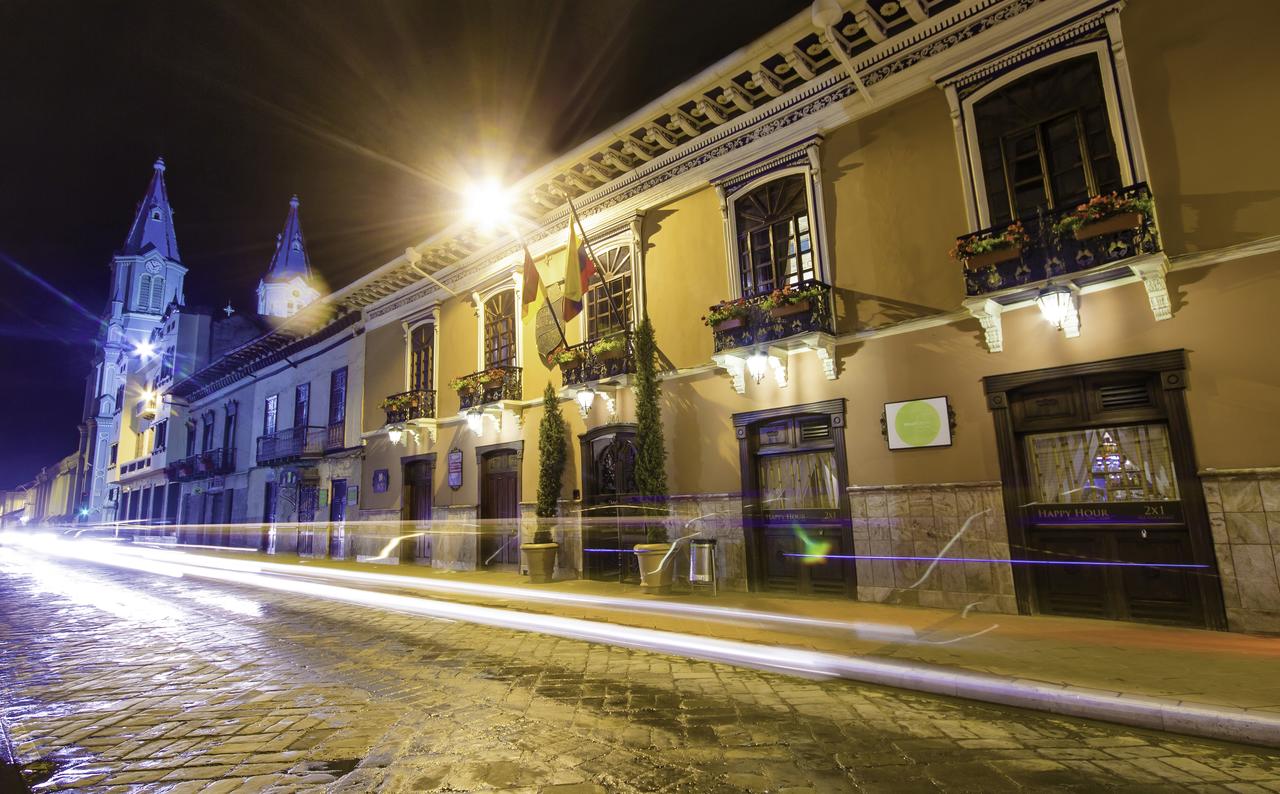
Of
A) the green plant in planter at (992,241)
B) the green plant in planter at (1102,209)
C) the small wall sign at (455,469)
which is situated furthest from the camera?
the small wall sign at (455,469)

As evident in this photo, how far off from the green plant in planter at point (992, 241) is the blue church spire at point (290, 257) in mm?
55804

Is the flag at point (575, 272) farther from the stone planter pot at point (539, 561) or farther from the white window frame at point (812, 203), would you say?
the stone planter pot at point (539, 561)

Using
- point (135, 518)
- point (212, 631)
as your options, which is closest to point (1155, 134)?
point (212, 631)

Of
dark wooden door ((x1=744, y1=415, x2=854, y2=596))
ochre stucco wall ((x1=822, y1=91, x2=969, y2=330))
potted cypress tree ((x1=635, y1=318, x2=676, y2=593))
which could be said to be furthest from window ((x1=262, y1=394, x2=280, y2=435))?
ochre stucco wall ((x1=822, y1=91, x2=969, y2=330))

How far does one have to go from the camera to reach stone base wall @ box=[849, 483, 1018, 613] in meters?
8.80

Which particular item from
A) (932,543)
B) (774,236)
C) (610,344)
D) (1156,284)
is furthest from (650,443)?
(1156,284)

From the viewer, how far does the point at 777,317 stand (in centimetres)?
1084

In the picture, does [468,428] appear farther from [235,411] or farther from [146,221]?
[146,221]

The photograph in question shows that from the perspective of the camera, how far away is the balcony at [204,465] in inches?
1201

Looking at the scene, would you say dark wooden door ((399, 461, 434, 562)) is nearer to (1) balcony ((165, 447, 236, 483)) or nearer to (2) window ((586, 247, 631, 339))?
(2) window ((586, 247, 631, 339))

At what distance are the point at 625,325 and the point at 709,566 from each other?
5.70 metres

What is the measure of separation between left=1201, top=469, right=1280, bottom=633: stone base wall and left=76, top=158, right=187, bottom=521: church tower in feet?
226

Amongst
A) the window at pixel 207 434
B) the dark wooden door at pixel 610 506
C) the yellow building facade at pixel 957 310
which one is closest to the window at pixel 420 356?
the yellow building facade at pixel 957 310

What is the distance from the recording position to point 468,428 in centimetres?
1792
